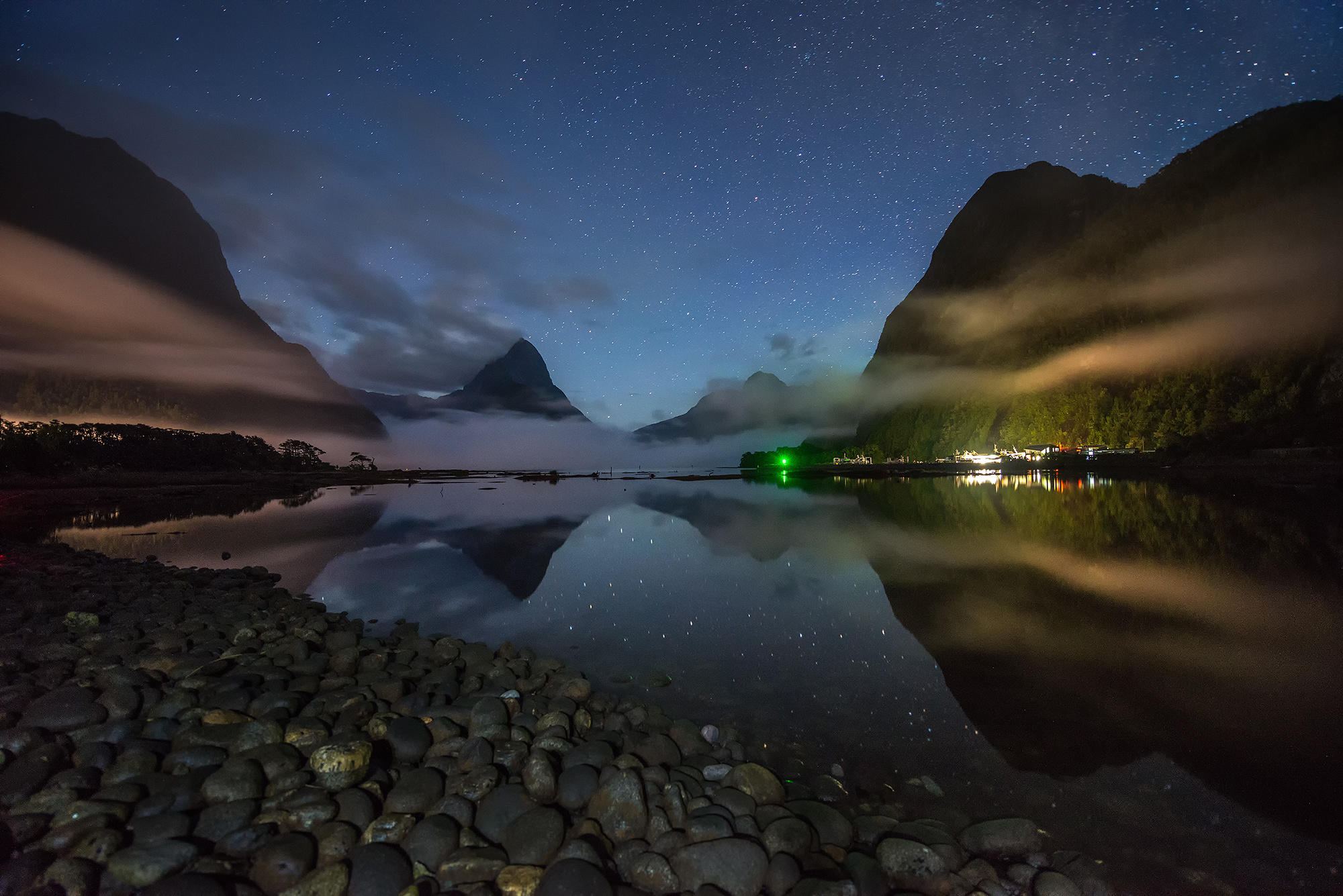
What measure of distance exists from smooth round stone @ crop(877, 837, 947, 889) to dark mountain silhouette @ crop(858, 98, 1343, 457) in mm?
108460

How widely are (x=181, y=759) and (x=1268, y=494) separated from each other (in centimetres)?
6343

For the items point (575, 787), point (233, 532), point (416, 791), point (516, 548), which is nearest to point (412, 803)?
point (416, 791)

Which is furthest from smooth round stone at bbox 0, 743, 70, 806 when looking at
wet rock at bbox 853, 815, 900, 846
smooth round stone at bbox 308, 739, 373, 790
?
wet rock at bbox 853, 815, 900, 846

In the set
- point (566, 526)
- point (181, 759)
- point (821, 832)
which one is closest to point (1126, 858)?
point (821, 832)

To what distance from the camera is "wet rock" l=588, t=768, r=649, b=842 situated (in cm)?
519

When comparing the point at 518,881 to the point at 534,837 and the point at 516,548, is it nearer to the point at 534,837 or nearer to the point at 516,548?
the point at 534,837

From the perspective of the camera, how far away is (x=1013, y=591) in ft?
49.2

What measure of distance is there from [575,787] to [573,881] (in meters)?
1.44

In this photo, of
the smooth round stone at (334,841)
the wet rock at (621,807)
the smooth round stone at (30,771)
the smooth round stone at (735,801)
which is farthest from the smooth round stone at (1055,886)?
the smooth round stone at (30,771)

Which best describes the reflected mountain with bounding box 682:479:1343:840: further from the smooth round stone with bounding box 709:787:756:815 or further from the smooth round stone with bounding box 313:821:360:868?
the smooth round stone with bounding box 313:821:360:868

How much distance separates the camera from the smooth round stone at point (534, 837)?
4750 mm

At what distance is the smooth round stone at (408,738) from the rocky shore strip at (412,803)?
0.03 metres

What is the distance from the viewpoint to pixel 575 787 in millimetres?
5656

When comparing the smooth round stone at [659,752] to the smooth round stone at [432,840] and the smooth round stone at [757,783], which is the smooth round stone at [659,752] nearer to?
the smooth round stone at [757,783]
